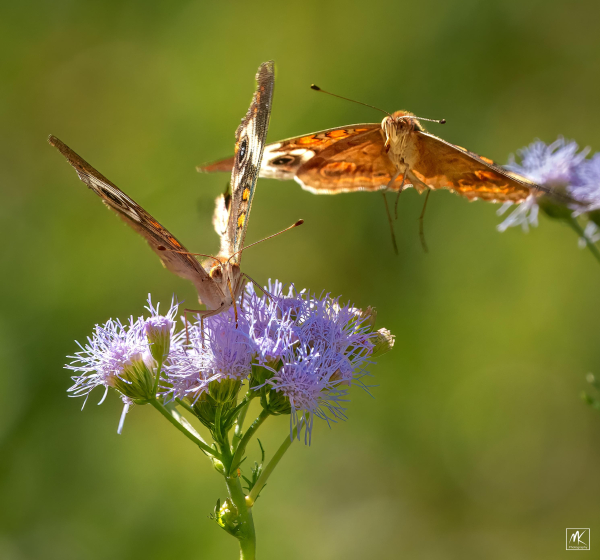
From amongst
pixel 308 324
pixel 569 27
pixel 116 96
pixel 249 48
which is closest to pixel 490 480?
pixel 308 324

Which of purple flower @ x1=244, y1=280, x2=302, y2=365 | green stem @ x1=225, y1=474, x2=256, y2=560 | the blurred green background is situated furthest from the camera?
the blurred green background

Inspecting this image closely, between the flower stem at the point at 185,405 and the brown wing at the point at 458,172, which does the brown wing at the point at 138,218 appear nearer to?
the flower stem at the point at 185,405

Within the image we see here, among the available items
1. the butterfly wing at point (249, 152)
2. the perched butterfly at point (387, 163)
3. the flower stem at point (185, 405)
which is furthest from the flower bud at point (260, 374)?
the perched butterfly at point (387, 163)

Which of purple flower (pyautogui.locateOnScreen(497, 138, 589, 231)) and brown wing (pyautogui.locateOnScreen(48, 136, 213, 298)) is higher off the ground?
purple flower (pyautogui.locateOnScreen(497, 138, 589, 231))

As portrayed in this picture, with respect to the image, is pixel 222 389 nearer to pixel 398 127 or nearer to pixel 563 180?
pixel 398 127

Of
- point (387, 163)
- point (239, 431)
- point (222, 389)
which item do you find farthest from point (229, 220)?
point (387, 163)

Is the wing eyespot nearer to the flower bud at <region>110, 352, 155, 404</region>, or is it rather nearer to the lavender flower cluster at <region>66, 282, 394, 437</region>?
the lavender flower cluster at <region>66, 282, 394, 437</region>

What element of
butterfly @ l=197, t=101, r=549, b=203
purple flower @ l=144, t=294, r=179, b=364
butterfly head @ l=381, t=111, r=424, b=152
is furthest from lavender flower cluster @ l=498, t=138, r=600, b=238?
purple flower @ l=144, t=294, r=179, b=364
